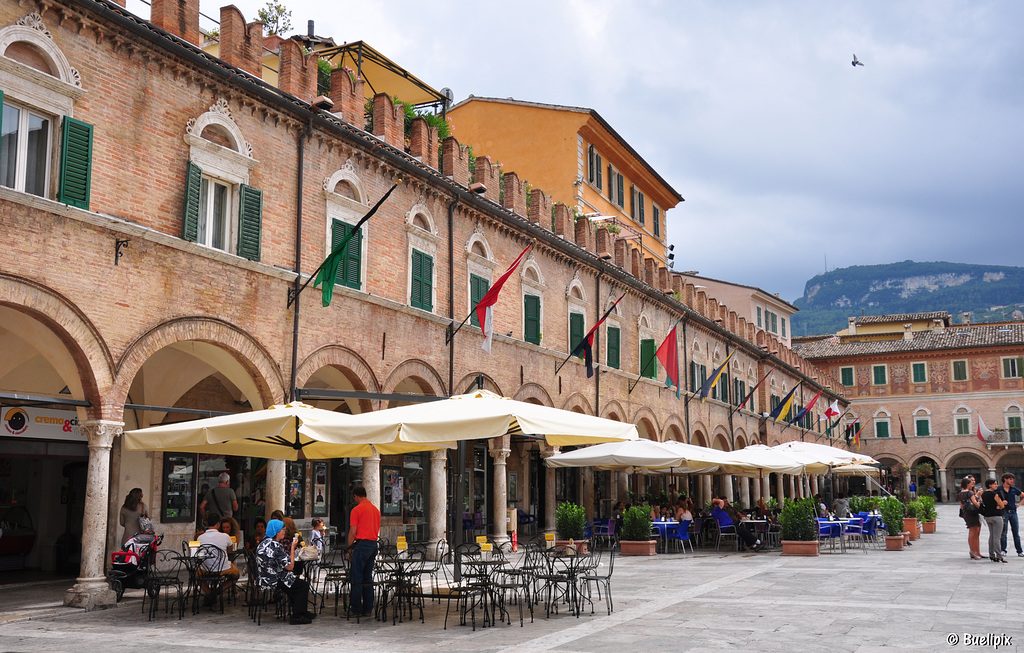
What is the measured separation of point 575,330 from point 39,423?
13591mm

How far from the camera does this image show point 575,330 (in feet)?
79.9

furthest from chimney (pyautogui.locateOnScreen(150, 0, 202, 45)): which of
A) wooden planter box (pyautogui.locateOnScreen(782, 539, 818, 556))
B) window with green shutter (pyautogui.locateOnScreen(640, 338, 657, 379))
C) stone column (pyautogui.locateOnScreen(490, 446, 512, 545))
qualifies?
window with green shutter (pyautogui.locateOnScreen(640, 338, 657, 379))

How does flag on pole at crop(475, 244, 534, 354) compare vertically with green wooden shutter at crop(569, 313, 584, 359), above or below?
below

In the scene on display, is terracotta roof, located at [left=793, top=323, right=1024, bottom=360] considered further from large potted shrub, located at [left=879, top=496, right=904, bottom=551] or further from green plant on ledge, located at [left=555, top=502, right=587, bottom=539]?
green plant on ledge, located at [left=555, top=502, right=587, bottom=539]

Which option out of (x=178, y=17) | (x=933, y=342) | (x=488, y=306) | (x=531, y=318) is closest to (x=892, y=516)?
(x=531, y=318)

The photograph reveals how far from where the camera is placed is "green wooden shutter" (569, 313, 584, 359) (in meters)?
24.2

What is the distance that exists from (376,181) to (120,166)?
5.56 m

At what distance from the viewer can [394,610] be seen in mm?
10430

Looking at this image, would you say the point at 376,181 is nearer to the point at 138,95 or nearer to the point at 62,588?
the point at 138,95

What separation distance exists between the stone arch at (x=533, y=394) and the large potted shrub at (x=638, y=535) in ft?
12.0

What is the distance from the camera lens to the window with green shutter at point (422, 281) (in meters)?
17.8

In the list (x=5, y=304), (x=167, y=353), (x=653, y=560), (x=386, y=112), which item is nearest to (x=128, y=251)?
(x=5, y=304)

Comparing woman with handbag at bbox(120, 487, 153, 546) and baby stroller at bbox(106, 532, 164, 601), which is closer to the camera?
baby stroller at bbox(106, 532, 164, 601)

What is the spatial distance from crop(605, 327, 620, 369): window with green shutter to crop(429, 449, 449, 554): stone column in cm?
902
